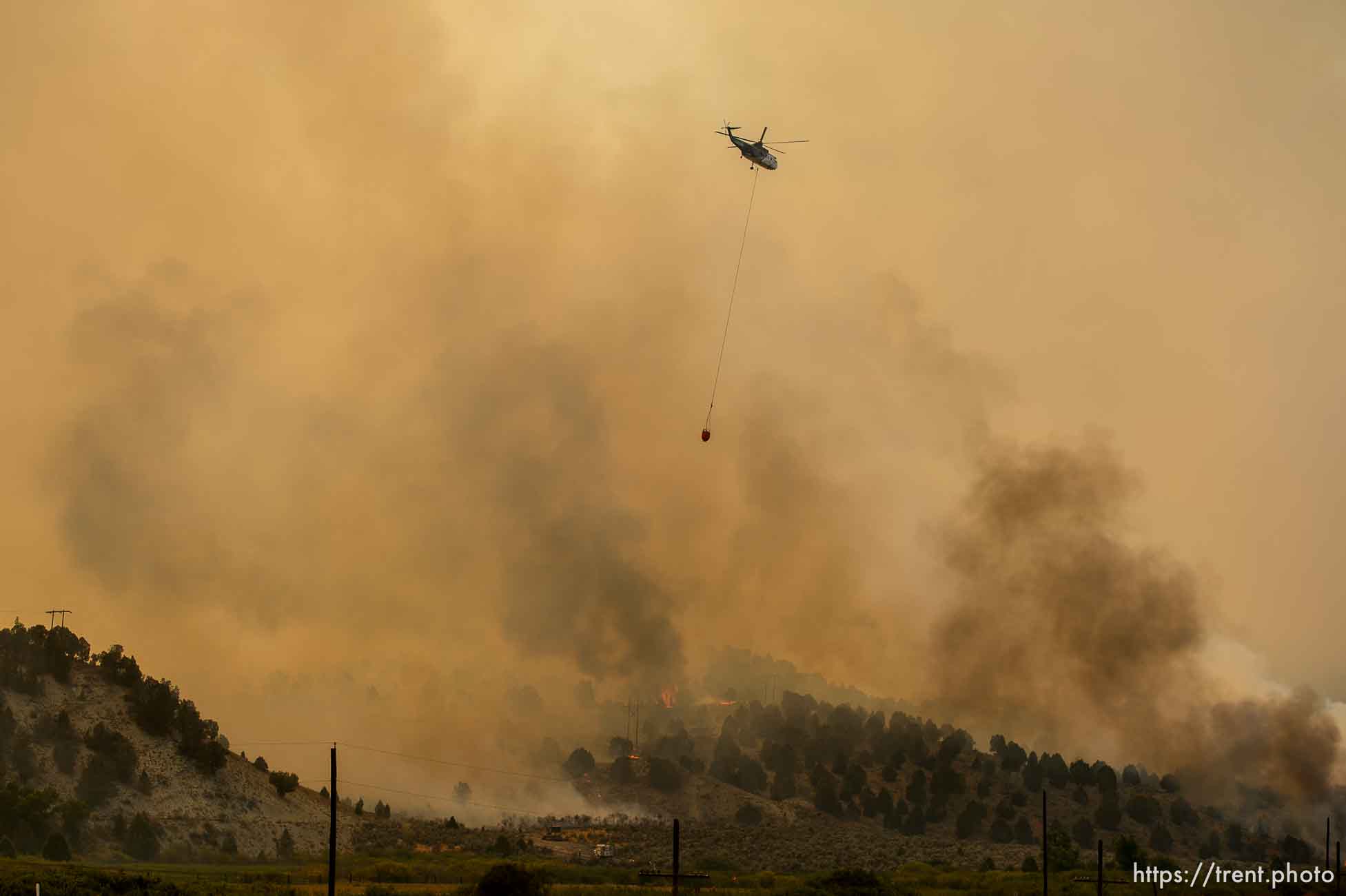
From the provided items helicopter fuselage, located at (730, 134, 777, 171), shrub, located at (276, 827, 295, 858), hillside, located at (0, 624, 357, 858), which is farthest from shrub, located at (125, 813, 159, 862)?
helicopter fuselage, located at (730, 134, 777, 171)

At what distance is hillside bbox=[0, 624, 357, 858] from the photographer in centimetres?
16712

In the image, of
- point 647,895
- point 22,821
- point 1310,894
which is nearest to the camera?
point 647,895

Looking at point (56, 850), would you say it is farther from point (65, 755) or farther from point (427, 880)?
point (427, 880)

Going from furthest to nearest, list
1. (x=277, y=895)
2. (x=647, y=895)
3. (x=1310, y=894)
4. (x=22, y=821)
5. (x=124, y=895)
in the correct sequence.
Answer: (x=1310, y=894)
(x=22, y=821)
(x=647, y=895)
(x=277, y=895)
(x=124, y=895)

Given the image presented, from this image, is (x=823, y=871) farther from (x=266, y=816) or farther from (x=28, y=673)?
(x=28, y=673)

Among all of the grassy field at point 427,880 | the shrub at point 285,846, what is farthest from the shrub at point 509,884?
the shrub at point 285,846

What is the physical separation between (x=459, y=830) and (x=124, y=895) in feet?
258

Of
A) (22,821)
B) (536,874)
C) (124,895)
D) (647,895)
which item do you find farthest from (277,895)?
Answer: (22,821)

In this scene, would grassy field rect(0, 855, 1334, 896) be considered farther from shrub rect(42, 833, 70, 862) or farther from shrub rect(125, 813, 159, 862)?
shrub rect(125, 813, 159, 862)

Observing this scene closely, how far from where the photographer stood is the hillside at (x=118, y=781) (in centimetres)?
16712

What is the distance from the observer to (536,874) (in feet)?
473

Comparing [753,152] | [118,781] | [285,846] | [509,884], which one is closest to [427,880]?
→ [509,884]

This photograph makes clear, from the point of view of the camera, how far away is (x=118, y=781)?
18112 centimetres

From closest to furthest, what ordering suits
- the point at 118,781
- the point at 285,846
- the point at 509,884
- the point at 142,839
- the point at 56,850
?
the point at 509,884 → the point at 56,850 → the point at 142,839 → the point at 285,846 → the point at 118,781
